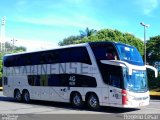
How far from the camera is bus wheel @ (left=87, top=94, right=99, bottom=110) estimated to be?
19.3 m

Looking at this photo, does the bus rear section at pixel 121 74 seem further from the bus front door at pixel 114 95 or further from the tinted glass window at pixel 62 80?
the tinted glass window at pixel 62 80

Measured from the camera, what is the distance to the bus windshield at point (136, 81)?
1798 cm

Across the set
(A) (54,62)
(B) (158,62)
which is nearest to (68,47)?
(A) (54,62)

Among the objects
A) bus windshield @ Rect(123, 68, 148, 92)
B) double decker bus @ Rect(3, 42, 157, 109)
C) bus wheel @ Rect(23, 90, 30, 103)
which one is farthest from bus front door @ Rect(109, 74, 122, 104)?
bus wheel @ Rect(23, 90, 30, 103)

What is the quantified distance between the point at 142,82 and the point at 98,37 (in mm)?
41710

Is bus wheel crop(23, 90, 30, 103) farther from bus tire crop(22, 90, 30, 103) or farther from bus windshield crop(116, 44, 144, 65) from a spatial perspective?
bus windshield crop(116, 44, 144, 65)

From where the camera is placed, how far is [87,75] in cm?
1980

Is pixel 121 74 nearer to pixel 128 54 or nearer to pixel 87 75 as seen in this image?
pixel 128 54

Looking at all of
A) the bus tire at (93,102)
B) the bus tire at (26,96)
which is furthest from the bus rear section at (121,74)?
the bus tire at (26,96)

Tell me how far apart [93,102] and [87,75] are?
149cm

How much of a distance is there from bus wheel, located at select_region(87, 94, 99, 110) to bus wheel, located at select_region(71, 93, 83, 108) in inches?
26.2

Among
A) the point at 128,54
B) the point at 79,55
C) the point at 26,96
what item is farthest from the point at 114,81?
the point at 26,96

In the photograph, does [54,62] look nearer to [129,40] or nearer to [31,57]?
[31,57]

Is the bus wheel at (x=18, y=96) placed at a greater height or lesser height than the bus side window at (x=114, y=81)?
lesser
